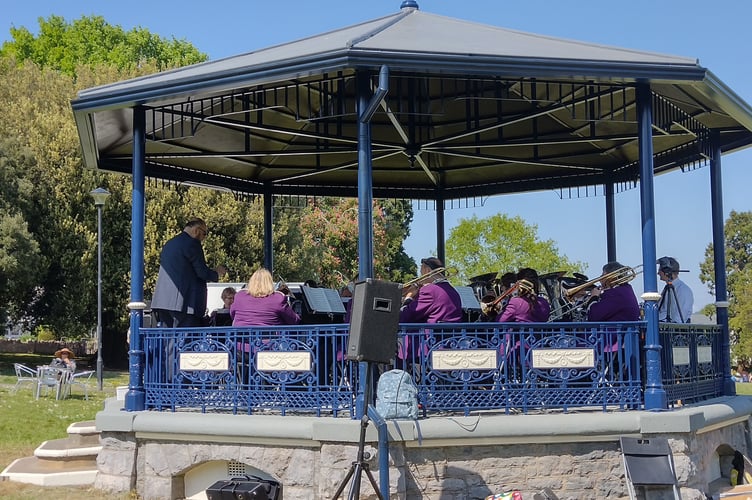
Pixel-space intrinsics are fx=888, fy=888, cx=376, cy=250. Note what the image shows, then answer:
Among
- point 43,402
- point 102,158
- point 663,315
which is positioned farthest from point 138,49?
point 663,315

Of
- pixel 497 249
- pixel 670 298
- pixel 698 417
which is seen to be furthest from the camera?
pixel 497 249

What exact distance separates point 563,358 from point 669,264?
10.7 feet

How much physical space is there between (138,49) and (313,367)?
4499cm

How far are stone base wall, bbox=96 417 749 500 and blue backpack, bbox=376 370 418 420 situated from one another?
11.5 inches

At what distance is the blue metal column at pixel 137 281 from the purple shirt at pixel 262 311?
1188mm

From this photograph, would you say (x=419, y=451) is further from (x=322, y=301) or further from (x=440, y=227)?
(x=440, y=227)

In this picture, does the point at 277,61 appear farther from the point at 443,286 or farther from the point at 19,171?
the point at 19,171

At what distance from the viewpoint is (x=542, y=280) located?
43.0 ft

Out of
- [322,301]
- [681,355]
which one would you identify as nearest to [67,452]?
[322,301]

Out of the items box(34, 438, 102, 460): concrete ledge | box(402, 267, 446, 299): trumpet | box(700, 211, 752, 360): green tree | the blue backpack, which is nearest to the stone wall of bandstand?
the blue backpack

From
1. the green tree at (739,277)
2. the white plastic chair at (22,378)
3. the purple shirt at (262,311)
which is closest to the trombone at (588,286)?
the purple shirt at (262,311)

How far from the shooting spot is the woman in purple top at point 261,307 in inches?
384

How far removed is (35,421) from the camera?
16766 mm

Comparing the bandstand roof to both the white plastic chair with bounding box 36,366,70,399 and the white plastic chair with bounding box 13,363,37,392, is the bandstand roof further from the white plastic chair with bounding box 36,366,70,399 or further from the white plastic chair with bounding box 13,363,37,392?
the white plastic chair with bounding box 13,363,37,392
